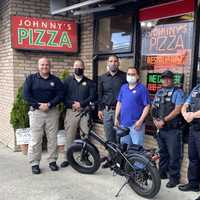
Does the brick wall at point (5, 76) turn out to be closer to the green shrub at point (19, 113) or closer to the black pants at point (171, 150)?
the green shrub at point (19, 113)

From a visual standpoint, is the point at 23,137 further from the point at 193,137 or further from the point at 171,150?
the point at 193,137

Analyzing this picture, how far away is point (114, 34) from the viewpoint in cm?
580

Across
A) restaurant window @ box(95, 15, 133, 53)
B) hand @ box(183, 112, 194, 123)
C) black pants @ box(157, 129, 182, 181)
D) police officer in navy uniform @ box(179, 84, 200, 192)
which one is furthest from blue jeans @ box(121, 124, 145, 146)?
restaurant window @ box(95, 15, 133, 53)

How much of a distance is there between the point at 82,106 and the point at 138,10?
182cm

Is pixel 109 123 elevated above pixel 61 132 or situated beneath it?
elevated above

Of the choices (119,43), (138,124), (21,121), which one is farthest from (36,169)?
(119,43)

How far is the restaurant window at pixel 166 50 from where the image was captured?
15.0 ft

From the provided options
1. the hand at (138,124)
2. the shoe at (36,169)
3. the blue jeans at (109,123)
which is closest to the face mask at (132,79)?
the hand at (138,124)

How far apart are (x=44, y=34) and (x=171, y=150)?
130 inches

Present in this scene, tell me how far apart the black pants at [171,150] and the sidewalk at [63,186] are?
24cm

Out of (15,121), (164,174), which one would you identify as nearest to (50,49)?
(15,121)

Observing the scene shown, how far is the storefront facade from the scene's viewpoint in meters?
4.59

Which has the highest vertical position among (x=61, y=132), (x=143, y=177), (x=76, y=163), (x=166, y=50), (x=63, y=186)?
(x=166, y=50)

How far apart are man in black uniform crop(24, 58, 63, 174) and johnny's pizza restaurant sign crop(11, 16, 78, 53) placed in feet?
3.93
